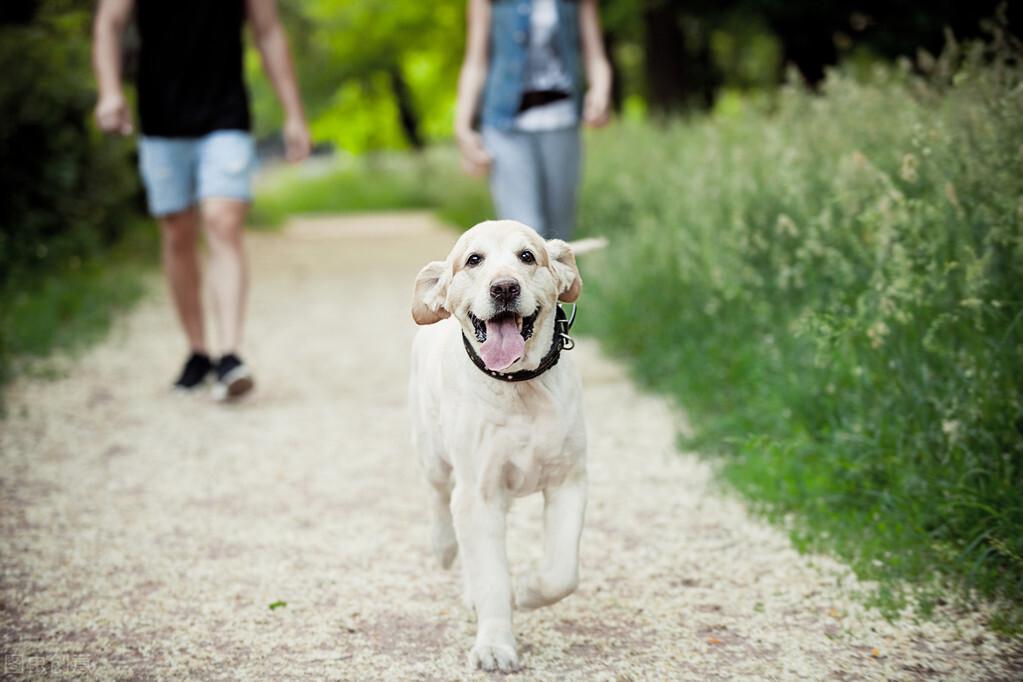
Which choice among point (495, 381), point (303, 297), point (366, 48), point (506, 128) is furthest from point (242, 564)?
point (366, 48)

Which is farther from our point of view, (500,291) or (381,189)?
(381,189)

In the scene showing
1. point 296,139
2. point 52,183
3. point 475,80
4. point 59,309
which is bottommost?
point 59,309

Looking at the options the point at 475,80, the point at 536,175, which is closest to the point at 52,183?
the point at 475,80

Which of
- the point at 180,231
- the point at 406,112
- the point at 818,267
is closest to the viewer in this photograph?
the point at 818,267

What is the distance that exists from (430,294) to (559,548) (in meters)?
0.78

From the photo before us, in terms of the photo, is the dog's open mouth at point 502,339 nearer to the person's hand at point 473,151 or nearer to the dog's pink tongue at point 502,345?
the dog's pink tongue at point 502,345

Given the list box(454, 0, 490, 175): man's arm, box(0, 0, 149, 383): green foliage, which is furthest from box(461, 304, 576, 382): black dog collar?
box(0, 0, 149, 383): green foliage

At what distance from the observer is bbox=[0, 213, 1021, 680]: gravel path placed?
3127mm

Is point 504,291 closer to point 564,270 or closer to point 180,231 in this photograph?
point 564,270

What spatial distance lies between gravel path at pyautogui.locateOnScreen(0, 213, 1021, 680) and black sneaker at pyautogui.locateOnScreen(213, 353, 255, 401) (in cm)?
13

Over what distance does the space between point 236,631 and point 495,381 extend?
3.69 feet

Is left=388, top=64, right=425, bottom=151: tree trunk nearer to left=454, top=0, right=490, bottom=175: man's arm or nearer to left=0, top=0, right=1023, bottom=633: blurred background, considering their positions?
left=0, top=0, right=1023, bottom=633: blurred background

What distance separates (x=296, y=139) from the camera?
21.9 feet

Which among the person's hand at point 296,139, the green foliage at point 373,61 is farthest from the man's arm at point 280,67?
the green foliage at point 373,61
